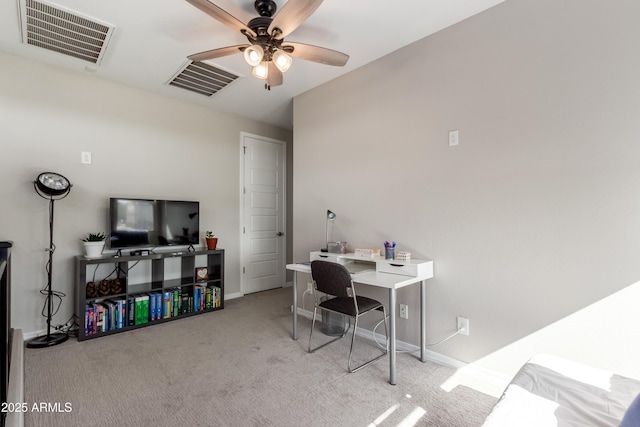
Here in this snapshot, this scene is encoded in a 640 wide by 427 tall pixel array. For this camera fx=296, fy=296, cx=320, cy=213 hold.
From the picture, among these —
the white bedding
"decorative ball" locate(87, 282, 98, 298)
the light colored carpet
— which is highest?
the white bedding

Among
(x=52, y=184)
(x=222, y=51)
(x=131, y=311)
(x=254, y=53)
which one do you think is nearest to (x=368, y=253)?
(x=254, y=53)

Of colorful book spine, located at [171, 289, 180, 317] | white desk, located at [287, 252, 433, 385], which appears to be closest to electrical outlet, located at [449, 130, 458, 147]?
white desk, located at [287, 252, 433, 385]

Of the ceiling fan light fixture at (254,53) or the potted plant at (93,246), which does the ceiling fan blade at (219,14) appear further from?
the potted plant at (93,246)

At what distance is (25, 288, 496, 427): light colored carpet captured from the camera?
67.5 inches

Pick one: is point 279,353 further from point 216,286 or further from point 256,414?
point 216,286

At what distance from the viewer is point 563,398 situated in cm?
108

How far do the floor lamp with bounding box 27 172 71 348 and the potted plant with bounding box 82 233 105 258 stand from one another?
0.27 meters

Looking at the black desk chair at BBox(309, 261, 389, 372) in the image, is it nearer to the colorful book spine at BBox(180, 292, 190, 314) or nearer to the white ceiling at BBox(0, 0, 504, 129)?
the colorful book spine at BBox(180, 292, 190, 314)

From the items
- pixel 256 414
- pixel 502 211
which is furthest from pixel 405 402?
pixel 502 211

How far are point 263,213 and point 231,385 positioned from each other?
292 cm

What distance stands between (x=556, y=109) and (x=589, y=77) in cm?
22

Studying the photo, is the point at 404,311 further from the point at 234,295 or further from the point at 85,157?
the point at 85,157

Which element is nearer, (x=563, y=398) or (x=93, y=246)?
(x=563, y=398)

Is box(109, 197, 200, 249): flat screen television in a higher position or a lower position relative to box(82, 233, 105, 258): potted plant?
higher
